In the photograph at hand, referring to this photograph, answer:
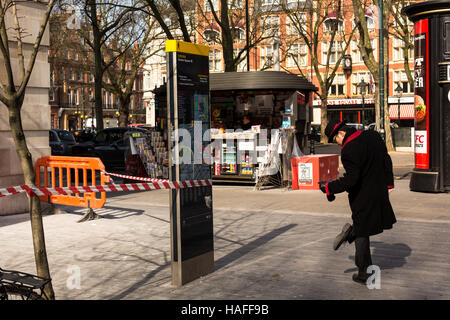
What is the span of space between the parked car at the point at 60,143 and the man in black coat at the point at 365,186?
1873cm

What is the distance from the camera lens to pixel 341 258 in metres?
7.12

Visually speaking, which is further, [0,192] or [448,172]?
[448,172]

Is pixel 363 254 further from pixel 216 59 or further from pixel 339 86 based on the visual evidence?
pixel 216 59

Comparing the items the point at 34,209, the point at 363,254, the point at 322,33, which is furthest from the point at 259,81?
the point at 322,33

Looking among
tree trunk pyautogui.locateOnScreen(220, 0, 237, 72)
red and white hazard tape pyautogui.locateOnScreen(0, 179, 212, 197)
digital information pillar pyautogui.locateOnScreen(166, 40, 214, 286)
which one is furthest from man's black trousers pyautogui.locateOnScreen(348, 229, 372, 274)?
tree trunk pyautogui.locateOnScreen(220, 0, 237, 72)

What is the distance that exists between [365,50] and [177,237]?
Answer: 2252 centimetres

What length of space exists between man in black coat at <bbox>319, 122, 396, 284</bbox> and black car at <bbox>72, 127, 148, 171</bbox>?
15.7m

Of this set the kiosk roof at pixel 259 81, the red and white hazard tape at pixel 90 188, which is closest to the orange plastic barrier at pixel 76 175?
→ the red and white hazard tape at pixel 90 188

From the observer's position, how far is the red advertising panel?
13008 mm

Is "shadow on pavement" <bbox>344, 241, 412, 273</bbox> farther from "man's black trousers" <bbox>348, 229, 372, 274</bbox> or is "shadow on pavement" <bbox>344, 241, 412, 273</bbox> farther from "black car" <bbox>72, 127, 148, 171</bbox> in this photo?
"black car" <bbox>72, 127, 148, 171</bbox>

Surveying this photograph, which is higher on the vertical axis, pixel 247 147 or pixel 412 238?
pixel 247 147

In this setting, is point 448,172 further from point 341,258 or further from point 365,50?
point 365,50

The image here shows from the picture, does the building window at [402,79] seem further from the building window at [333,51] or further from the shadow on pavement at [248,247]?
the shadow on pavement at [248,247]

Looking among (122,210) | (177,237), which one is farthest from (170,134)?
(122,210)
